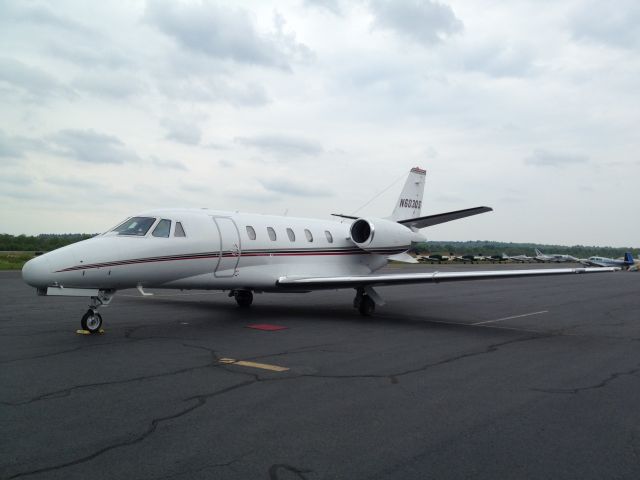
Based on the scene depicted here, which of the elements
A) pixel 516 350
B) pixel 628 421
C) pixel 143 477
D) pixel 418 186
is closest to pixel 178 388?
pixel 143 477

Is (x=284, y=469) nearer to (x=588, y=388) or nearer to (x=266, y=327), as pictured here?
(x=588, y=388)

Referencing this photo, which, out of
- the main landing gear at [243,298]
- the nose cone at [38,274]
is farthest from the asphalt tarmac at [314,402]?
the main landing gear at [243,298]

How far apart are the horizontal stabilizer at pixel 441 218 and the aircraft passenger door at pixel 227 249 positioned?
6.98m

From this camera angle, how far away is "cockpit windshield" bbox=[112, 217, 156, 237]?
11.4 m

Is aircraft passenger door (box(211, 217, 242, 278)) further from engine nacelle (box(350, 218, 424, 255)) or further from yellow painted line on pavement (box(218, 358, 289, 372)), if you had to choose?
engine nacelle (box(350, 218, 424, 255))

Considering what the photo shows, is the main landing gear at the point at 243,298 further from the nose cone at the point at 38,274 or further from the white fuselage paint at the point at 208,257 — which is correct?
the nose cone at the point at 38,274

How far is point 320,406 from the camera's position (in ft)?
19.6

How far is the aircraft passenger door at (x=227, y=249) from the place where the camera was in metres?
13.0

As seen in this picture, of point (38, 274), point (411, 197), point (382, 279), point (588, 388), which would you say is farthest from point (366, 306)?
point (38, 274)

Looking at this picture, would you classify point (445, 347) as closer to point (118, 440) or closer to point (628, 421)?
point (628, 421)

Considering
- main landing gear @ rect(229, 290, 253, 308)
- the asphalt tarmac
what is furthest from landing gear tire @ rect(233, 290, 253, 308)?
the asphalt tarmac

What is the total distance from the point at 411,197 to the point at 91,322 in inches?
537

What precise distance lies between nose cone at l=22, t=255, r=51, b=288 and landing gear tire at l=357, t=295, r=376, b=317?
8149mm

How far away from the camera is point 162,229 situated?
11867 millimetres
